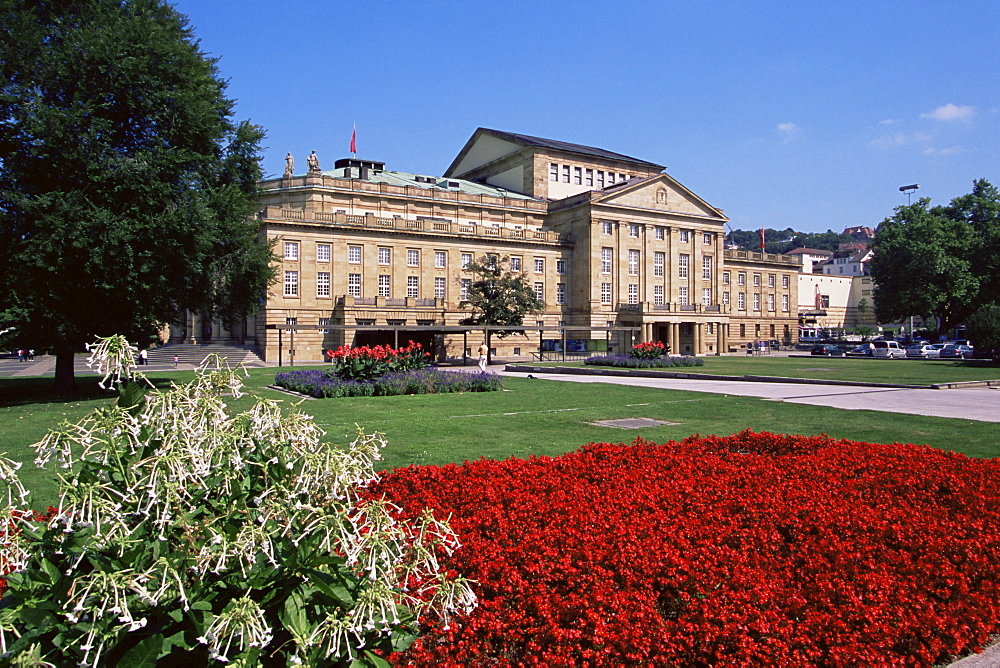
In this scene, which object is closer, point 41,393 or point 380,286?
point 41,393

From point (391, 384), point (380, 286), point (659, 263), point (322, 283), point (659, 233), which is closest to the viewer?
point (391, 384)

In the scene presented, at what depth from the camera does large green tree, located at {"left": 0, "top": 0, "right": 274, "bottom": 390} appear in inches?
875

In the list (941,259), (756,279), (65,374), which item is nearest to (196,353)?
(65,374)

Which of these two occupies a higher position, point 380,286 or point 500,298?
point 380,286

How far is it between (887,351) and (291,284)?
6249cm

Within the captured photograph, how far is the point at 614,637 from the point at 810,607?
161 centimetres

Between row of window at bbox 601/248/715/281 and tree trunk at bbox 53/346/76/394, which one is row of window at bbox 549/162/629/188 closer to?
row of window at bbox 601/248/715/281

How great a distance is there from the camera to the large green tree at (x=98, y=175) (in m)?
22.2

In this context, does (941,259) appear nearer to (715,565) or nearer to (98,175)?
(98,175)

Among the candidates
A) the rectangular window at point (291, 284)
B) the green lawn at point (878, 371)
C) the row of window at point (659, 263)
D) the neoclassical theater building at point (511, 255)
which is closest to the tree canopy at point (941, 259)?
the neoclassical theater building at point (511, 255)

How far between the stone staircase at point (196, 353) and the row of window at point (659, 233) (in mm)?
41973

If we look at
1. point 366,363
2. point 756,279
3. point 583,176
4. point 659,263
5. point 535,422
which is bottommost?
point 535,422

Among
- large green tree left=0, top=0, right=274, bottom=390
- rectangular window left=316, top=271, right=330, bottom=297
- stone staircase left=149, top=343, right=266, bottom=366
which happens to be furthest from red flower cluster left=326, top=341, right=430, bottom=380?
rectangular window left=316, top=271, right=330, bottom=297

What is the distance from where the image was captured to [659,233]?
82.5 metres
